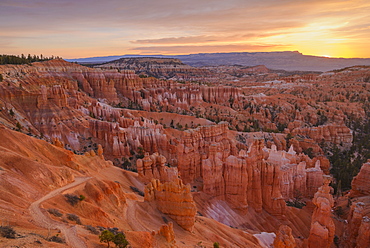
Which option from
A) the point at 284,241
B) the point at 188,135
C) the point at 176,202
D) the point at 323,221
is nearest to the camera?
the point at 176,202

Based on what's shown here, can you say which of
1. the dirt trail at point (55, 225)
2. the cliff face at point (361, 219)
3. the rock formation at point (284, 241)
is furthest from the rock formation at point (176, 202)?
the cliff face at point (361, 219)

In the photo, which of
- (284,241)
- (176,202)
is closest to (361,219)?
(284,241)

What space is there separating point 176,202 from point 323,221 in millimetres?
11723

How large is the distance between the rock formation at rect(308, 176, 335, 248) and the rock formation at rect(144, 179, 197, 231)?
10146 mm

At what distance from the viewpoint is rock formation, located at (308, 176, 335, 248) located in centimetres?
2019

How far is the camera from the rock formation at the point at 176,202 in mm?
17062

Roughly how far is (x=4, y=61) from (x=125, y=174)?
3882cm

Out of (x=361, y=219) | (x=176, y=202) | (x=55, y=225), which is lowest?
(x=361, y=219)

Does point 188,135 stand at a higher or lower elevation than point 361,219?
higher

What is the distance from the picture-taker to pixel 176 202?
17344 mm

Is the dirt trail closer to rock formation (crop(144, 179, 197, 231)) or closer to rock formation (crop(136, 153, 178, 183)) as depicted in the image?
rock formation (crop(144, 179, 197, 231))

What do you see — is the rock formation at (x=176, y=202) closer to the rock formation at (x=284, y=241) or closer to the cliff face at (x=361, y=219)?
the rock formation at (x=284, y=241)

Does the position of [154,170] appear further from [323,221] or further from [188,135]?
[323,221]

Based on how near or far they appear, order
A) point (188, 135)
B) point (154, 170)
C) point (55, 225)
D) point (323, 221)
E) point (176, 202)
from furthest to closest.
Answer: point (188, 135) < point (154, 170) < point (323, 221) < point (176, 202) < point (55, 225)
